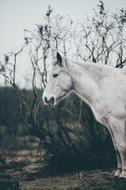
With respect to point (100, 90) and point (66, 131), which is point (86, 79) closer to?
point (100, 90)

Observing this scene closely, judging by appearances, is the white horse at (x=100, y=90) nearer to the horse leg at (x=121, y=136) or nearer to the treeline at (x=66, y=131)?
the horse leg at (x=121, y=136)

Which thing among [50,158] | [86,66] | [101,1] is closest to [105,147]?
[50,158]

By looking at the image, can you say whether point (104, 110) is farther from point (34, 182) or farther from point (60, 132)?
point (60, 132)

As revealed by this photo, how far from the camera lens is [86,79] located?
13.9 feet

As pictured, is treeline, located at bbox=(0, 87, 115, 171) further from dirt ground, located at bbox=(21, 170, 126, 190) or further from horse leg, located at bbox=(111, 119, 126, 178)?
horse leg, located at bbox=(111, 119, 126, 178)

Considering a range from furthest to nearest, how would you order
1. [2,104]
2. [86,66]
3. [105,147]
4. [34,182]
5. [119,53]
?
[2,104], [119,53], [105,147], [34,182], [86,66]

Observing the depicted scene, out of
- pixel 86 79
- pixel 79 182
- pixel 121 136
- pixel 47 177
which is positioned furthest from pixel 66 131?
pixel 121 136

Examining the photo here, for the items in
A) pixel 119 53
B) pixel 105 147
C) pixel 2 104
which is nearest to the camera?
pixel 105 147

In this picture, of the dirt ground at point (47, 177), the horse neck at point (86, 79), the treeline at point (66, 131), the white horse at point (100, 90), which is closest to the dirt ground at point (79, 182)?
the dirt ground at point (47, 177)

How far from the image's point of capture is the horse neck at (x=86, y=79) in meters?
4.16

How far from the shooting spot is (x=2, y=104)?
22.9 feet

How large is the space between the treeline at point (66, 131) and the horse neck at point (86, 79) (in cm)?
139

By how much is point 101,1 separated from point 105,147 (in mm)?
2719

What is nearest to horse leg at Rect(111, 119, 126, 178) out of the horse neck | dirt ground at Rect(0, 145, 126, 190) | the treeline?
dirt ground at Rect(0, 145, 126, 190)
